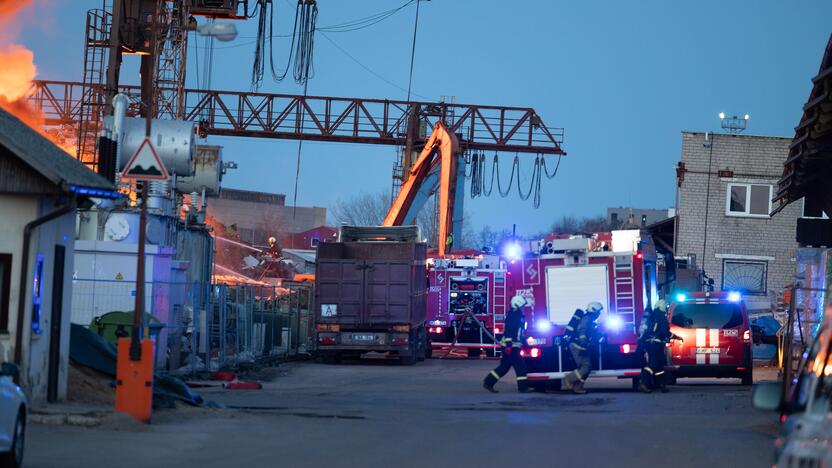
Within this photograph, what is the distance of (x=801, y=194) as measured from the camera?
2423 cm

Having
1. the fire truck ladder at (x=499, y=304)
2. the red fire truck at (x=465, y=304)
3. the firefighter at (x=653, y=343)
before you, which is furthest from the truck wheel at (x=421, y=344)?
the firefighter at (x=653, y=343)

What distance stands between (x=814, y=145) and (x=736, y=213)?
35776 mm

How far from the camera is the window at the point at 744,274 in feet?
172

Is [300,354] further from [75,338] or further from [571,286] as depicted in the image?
[75,338]

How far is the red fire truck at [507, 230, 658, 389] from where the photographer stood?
23.8m

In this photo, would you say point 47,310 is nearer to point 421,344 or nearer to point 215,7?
point 421,344

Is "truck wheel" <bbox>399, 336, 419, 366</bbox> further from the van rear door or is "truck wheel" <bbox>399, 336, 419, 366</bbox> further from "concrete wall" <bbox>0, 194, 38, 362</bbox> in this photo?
"concrete wall" <bbox>0, 194, 38, 362</bbox>

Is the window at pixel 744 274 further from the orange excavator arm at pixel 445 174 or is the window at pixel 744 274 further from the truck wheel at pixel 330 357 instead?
the truck wheel at pixel 330 357

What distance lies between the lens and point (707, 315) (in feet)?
89.1

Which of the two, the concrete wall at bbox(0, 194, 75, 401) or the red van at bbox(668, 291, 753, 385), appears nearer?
the concrete wall at bbox(0, 194, 75, 401)

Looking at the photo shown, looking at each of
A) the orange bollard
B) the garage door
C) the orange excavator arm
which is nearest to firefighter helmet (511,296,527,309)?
the garage door

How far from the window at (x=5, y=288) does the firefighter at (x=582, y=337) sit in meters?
10.7

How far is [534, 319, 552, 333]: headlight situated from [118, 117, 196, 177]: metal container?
1226 cm

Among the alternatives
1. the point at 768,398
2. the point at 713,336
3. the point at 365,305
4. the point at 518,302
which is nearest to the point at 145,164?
the point at 518,302
